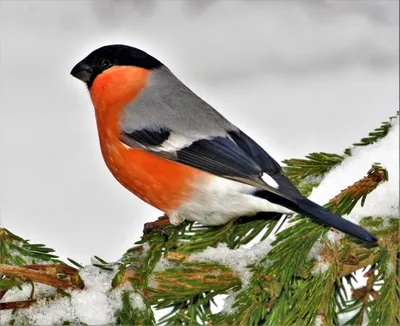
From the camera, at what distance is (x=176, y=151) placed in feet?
4.03

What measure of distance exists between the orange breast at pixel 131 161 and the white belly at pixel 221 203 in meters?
0.02

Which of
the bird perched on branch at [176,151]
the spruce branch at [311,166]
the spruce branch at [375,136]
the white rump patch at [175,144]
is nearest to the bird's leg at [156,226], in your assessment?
the bird perched on branch at [176,151]

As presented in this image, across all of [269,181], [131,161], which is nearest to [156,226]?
[131,161]

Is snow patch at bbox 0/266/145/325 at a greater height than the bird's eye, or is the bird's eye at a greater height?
the bird's eye

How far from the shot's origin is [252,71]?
8.91 feet

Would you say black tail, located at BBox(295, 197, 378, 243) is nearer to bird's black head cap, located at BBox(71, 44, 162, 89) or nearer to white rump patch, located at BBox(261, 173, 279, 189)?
white rump patch, located at BBox(261, 173, 279, 189)

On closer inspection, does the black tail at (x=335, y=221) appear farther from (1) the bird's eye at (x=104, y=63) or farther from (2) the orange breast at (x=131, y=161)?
(1) the bird's eye at (x=104, y=63)

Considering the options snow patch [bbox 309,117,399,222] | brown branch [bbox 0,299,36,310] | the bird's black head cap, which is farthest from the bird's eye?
brown branch [bbox 0,299,36,310]

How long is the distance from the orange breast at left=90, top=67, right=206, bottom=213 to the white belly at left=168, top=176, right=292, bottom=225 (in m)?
0.02

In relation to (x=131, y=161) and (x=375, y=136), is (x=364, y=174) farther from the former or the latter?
(x=131, y=161)

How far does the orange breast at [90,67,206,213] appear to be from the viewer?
1218 mm

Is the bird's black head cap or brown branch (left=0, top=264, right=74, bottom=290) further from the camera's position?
the bird's black head cap

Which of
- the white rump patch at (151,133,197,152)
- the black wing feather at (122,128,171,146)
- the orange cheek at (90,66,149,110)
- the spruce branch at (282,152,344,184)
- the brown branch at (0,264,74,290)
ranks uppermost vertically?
the orange cheek at (90,66,149,110)

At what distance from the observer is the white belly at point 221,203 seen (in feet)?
3.87
